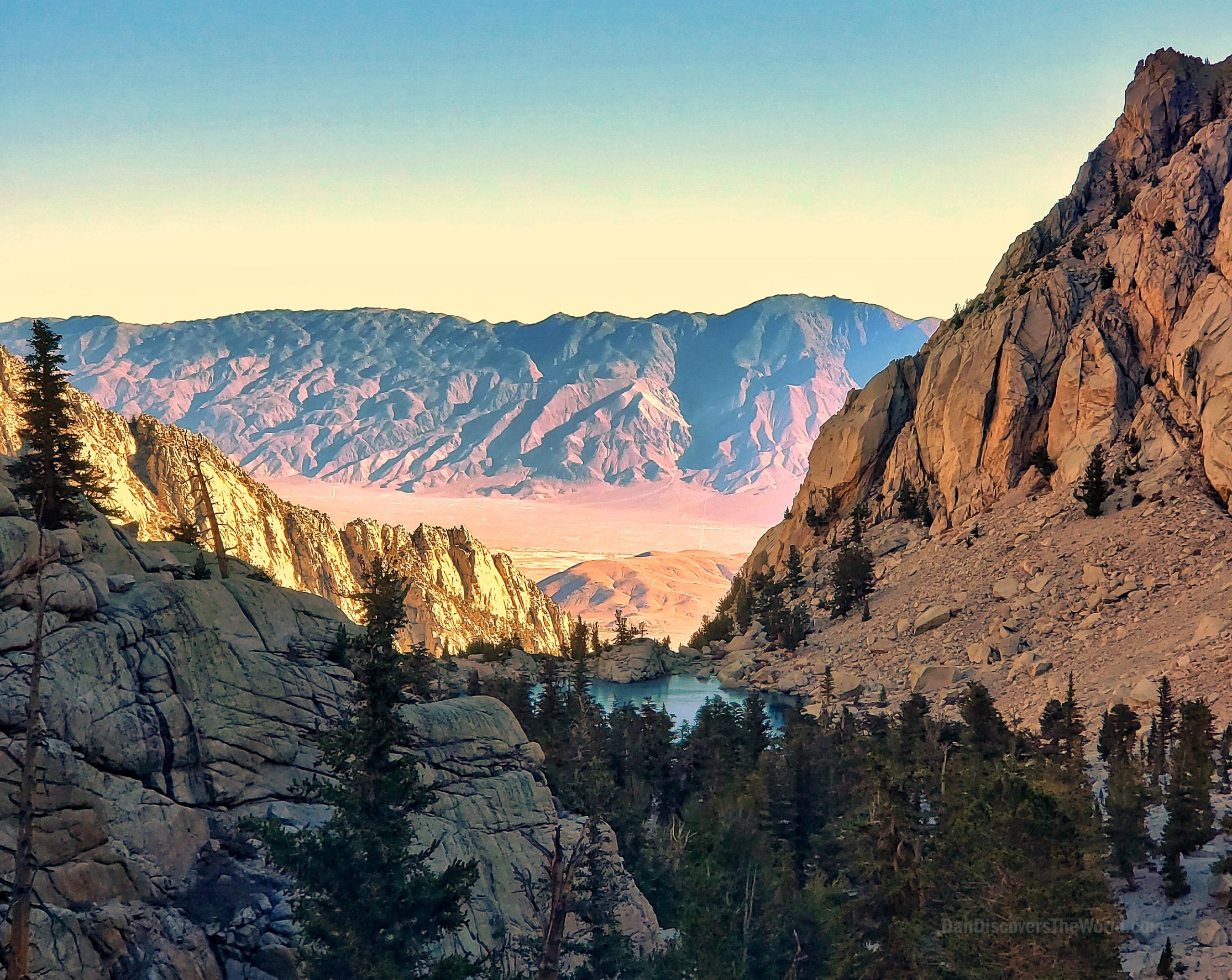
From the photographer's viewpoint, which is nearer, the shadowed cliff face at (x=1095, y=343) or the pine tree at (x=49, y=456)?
the pine tree at (x=49, y=456)

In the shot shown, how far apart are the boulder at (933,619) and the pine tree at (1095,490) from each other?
41.1ft

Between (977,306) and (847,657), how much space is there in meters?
42.9

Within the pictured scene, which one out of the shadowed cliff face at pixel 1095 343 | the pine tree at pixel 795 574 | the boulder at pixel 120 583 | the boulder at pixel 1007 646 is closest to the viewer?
the boulder at pixel 120 583

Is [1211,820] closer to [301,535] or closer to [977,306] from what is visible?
[977,306]

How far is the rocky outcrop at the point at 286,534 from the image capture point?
13800cm

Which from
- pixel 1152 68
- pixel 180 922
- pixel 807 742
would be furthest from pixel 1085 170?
pixel 180 922

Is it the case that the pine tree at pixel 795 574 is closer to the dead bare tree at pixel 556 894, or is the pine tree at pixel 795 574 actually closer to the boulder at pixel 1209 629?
the boulder at pixel 1209 629

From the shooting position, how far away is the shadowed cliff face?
88.4m

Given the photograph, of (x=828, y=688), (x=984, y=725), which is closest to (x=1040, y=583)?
(x=828, y=688)

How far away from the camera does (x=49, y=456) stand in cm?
3241

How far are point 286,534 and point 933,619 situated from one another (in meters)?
104

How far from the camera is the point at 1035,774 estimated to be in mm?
34875

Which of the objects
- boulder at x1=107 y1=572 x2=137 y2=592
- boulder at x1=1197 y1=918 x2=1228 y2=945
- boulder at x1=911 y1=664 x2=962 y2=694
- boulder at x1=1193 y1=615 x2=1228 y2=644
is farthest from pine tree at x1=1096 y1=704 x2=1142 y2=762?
boulder at x1=107 y1=572 x2=137 y2=592

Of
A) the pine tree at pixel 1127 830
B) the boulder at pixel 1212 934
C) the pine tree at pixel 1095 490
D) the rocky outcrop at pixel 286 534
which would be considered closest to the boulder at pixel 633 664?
the rocky outcrop at pixel 286 534
